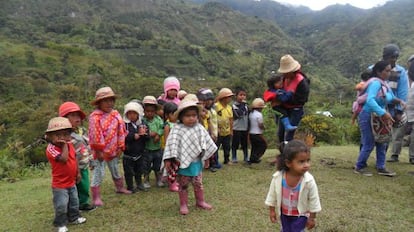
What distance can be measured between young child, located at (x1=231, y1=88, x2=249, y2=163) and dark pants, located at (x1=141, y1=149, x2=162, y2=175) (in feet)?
5.51

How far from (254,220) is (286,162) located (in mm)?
1372

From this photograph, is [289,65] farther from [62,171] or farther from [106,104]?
[62,171]

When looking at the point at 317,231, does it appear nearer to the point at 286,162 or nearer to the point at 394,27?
the point at 286,162

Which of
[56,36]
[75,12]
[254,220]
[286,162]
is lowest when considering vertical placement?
[254,220]

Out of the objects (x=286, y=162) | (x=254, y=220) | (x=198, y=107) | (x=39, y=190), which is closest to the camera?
(x=286, y=162)

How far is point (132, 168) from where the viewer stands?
4703mm

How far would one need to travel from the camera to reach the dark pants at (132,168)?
4652 millimetres

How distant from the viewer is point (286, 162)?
2666 millimetres

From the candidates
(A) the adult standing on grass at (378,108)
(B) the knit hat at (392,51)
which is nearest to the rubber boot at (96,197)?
(A) the adult standing on grass at (378,108)

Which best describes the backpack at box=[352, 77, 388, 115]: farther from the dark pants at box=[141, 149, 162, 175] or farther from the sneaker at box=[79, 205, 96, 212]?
the sneaker at box=[79, 205, 96, 212]

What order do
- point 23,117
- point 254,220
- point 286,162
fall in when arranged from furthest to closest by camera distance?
1. point 23,117
2. point 254,220
3. point 286,162

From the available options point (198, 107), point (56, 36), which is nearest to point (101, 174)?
point (198, 107)

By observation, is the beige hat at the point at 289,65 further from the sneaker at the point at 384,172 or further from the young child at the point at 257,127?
the sneaker at the point at 384,172

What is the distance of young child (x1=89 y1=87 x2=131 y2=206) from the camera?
13.7 feet
